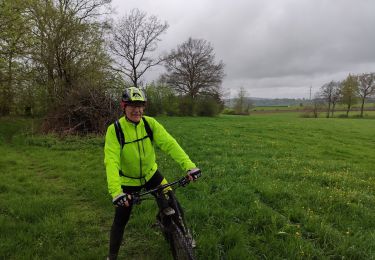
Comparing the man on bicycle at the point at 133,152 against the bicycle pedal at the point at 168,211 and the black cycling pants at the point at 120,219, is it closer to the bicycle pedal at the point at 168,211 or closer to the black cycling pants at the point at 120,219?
the black cycling pants at the point at 120,219

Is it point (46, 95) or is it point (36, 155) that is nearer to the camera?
point (36, 155)

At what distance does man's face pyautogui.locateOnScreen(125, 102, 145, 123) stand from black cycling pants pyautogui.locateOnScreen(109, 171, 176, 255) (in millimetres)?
954

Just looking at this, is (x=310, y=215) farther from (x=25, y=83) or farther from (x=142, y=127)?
(x=25, y=83)

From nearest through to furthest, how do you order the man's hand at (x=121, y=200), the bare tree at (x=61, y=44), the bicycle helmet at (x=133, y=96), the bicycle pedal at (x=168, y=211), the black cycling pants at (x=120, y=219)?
the man's hand at (x=121, y=200) → the bicycle helmet at (x=133, y=96) → the bicycle pedal at (x=168, y=211) → the black cycling pants at (x=120, y=219) → the bare tree at (x=61, y=44)

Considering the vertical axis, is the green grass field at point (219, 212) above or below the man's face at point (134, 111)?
below

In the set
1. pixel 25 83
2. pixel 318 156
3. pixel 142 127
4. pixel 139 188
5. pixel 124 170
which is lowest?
pixel 318 156

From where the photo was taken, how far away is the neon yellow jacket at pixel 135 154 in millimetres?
3778

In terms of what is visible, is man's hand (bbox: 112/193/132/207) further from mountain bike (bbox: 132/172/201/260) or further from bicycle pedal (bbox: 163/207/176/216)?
bicycle pedal (bbox: 163/207/176/216)

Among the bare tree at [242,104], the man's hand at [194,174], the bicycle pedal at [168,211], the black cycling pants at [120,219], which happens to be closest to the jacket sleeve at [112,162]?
the black cycling pants at [120,219]

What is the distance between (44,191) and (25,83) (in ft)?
70.0

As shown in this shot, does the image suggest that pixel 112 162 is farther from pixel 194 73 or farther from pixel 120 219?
pixel 194 73

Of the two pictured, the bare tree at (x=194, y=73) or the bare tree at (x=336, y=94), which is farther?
the bare tree at (x=336, y=94)

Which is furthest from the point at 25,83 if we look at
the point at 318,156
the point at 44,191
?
the point at 318,156

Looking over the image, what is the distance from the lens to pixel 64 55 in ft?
82.6
